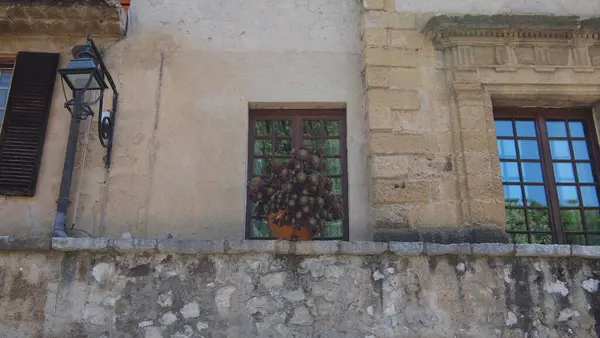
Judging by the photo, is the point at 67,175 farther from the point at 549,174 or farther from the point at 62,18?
A: the point at 549,174

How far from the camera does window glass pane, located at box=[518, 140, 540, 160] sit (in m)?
6.70

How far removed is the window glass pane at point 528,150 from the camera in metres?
6.70

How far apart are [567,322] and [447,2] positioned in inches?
141

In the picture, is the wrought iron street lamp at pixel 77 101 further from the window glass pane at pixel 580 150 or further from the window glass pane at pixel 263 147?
the window glass pane at pixel 580 150

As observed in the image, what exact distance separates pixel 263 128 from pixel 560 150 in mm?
3067

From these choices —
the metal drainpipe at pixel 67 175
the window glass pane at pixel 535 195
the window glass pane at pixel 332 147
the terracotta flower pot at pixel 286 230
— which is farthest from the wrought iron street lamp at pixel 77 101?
the window glass pane at pixel 535 195

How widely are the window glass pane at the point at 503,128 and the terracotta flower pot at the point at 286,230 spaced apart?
2.61m

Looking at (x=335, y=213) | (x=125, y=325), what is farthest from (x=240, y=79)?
(x=125, y=325)

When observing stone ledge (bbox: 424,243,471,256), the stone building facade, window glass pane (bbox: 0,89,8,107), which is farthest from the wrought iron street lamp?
stone ledge (bbox: 424,243,471,256)

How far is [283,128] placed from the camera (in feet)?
22.5

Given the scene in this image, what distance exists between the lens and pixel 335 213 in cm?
545

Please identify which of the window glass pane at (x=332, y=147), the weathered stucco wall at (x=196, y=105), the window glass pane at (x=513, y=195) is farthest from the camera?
the window glass pane at (x=332, y=147)

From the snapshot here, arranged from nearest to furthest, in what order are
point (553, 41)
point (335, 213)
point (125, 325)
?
point (125, 325) < point (335, 213) < point (553, 41)

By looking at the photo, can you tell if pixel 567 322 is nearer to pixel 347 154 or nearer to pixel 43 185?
pixel 347 154
